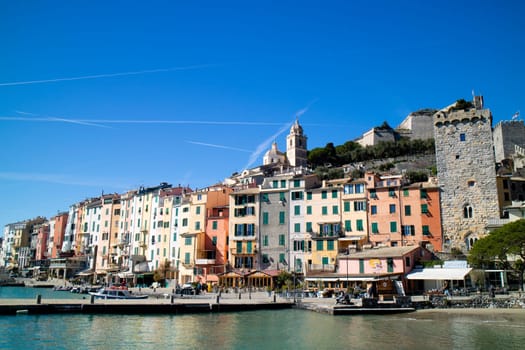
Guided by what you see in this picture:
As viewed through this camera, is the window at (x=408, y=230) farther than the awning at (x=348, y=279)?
Yes

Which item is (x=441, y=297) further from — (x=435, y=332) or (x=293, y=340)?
(x=293, y=340)

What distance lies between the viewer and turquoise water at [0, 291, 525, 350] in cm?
2367

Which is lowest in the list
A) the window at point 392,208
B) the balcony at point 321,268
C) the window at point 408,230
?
the balcony at point 321,268

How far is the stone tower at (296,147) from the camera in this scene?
108 meters

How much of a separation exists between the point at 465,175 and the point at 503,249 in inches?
469

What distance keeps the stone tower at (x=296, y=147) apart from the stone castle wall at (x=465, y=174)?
58614 mm

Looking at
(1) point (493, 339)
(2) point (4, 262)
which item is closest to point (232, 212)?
(1) point (493, 339)

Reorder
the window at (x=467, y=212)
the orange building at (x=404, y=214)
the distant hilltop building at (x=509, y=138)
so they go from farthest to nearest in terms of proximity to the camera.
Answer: the distant hilltop building at (x=509, y=138) < the orange building at (x=404, y=214) < the window at (x=467, y=212)

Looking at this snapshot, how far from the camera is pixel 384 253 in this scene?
140 ft

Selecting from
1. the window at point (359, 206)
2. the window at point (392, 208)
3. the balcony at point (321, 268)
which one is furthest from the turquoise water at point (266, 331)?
the window at point (359, 206)

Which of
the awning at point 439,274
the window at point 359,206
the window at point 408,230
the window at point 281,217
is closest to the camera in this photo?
the awning at point 439,274

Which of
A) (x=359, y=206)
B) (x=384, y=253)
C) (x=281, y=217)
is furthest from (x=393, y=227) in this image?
(x=281, y=217)

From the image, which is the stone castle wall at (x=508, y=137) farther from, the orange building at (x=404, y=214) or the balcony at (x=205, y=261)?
the balcony at (x=205, y=261)

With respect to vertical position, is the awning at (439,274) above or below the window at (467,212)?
below
